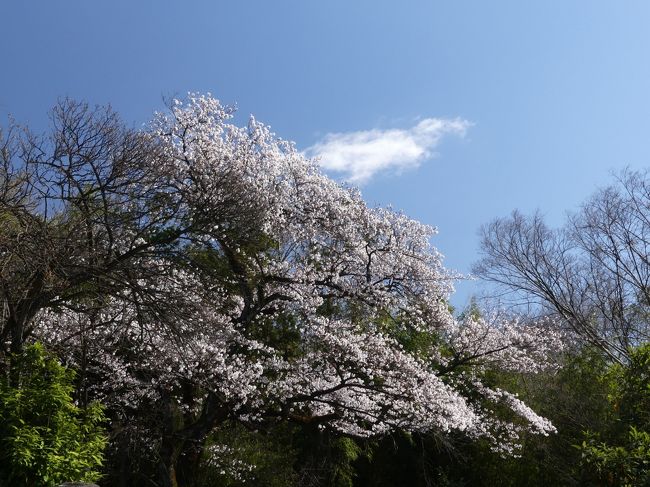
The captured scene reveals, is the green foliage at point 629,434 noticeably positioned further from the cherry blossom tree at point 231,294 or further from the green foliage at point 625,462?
the cherry blossom tree at point 231,294

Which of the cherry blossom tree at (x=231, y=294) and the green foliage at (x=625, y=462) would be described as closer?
the green foliage at (x=625, y=462)

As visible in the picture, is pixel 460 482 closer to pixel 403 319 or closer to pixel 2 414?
pixel 403 319


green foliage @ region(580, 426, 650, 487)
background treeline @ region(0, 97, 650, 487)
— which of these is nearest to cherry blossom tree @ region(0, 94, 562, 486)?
background treeline @ region(0, 97, 650, 487)

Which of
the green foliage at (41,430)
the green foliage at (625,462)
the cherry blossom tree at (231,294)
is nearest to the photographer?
the green foliage at (625,462)

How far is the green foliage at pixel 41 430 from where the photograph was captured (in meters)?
7.48

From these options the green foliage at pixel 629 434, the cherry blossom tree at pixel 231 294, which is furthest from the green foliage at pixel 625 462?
the cherry blossom tree at pixel 231 294

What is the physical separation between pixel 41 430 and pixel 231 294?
5.49m

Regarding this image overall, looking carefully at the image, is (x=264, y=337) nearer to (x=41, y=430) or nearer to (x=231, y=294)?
(x=231, y=294)

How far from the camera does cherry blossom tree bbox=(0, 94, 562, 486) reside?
991cm

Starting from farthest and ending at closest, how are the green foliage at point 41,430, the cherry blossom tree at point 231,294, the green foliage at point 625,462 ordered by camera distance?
the cherry blossom tree at point 231,294 → the green foliage at point 41,430 → the green foliage at point 625,462

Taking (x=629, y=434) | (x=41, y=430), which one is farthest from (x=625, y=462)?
(x=41, y=430)

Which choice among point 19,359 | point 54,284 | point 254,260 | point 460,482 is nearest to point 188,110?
point 254,260

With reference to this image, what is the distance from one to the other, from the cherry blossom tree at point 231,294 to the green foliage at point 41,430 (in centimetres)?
129

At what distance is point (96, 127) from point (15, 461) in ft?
15.6
